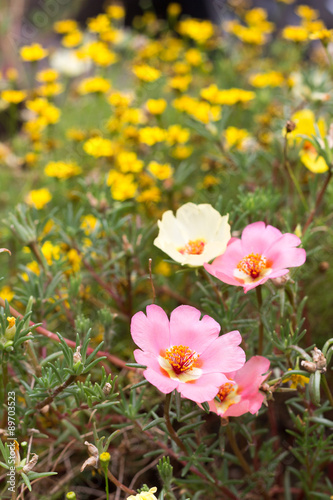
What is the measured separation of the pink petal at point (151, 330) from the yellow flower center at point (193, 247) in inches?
7.8

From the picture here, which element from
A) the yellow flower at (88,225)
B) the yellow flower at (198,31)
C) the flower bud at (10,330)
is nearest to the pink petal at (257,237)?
the flower bud at (10,330)

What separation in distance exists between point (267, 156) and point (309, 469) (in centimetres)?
94

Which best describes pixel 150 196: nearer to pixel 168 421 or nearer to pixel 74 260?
pixel 74 260

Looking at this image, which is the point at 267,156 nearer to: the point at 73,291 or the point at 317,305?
the point at 317,305

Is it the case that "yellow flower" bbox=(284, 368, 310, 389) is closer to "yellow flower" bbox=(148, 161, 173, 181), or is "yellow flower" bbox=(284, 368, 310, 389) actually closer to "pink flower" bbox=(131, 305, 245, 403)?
"pink flower" bbox=(131, 305, 245, 403)

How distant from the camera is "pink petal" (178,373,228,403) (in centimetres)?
67

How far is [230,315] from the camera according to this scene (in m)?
A: 0.97

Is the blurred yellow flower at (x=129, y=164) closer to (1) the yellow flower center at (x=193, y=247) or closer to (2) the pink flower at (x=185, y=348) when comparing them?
(1) the yellow flower center at (x=193, y=247)

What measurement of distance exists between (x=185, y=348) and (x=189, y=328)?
0.10ft

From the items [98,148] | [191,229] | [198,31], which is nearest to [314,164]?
[191,229]

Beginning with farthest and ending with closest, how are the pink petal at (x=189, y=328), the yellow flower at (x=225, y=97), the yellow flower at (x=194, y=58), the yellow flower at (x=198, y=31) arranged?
the yellow flower at (x=198, y=31) < the yellow flower at (x=194, y=58) < the yellow flower at (x=225, y=97) < the pink petal at (x=189, y=328)

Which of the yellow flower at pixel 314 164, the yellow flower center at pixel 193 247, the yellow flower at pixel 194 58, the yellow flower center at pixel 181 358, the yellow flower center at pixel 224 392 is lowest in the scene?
the yellow flower at pixel 194 58

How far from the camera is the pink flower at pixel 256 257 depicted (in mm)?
808

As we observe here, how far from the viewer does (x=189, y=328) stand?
0.78m
